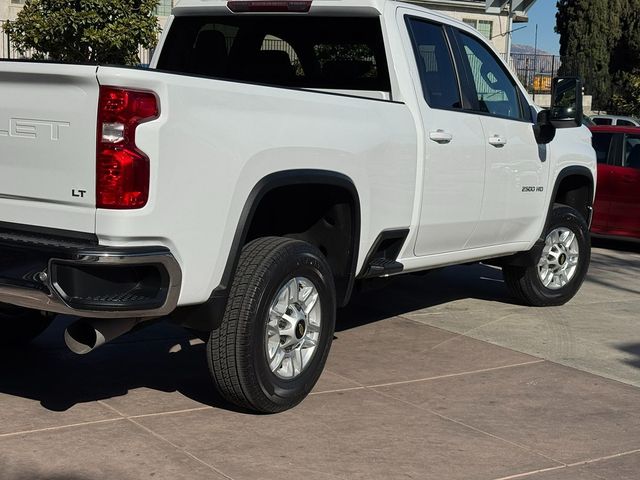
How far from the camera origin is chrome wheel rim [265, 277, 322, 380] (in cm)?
518

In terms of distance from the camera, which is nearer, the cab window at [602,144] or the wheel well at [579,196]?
the wheel well at [579,196]

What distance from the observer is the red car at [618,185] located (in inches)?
478

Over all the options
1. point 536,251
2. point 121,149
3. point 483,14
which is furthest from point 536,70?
point 121,149

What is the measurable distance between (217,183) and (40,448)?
1357 mm

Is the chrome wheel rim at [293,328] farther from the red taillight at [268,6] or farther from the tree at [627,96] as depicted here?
the tree at [627,96]

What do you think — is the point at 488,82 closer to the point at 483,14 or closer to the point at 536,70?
the point at 483,14

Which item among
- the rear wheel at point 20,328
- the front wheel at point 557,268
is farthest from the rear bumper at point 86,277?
the front wheel at point 557,268

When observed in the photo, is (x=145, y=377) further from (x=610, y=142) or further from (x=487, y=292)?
(x=610, y=142)

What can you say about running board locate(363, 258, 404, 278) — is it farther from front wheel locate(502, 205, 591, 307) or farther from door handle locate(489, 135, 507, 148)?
front wheel locate(502, 205, 591, 307)

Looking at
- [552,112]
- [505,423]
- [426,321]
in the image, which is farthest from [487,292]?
[505,423]

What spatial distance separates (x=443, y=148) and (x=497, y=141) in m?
0.74

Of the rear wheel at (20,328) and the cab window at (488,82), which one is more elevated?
the cab window at (488,82)

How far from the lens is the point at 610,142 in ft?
41.1

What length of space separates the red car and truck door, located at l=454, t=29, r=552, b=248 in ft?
15.4
